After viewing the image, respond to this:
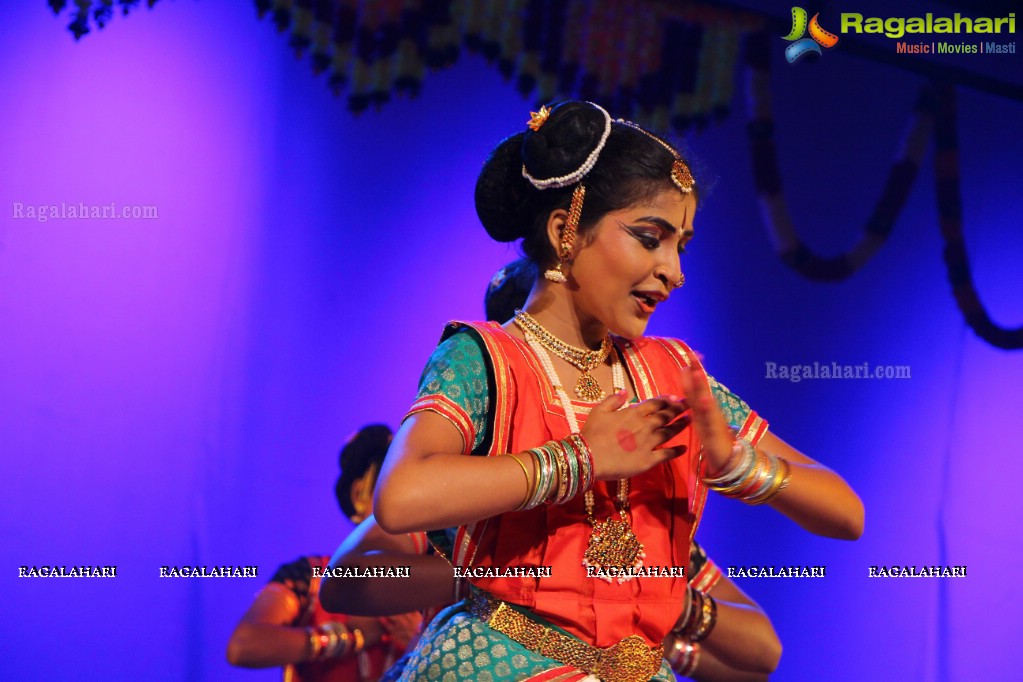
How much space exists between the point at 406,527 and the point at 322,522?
205cm

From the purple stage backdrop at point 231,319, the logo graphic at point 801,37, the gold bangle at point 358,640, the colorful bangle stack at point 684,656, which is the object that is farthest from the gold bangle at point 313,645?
the logo graphic at point 801,37

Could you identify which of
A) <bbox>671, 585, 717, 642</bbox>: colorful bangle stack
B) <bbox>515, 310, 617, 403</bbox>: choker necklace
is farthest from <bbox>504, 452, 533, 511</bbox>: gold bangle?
A: <bbox>671, 585, 717, 642</bbox>: colorful bangle stack

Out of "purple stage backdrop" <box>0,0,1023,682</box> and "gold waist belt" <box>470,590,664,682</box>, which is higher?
"purple stage backdrop" <box>0,0,1023,682</box>

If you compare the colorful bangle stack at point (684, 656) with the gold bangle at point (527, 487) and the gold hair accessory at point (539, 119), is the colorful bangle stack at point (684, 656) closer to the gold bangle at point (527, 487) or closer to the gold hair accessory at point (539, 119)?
the gold bangle at point (527, 487)

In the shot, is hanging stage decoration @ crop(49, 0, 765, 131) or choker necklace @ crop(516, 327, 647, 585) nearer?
choker necklace @ crop(516, 327, 647, 585)

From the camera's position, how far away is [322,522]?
3.32 m

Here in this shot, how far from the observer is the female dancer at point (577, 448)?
1409 mm

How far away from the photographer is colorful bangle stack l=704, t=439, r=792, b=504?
1.50 m

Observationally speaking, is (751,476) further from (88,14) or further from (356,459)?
(88,14)

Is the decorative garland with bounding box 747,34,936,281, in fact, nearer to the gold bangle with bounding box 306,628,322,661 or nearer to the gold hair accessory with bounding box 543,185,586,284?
the gold bangle with bounding box 306,628,322,661

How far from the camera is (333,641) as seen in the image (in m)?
3.16

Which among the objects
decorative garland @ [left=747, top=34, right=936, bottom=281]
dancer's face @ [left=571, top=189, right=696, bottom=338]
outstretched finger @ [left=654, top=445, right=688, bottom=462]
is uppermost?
decorative garland @ [left=747, top=34, right=936, bottom=281]

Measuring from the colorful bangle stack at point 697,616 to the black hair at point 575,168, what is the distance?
3.03 feet

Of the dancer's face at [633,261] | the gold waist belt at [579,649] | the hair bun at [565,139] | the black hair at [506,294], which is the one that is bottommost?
the gold waist belt at [579,649]
